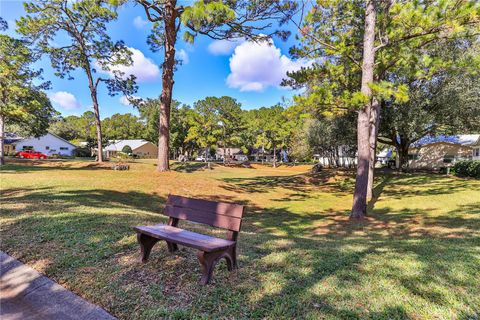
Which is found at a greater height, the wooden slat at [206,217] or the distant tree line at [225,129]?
the distant tree line at [225,129]

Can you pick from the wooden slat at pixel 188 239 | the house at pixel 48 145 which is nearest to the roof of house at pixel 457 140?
the wooden slat at pixel 188 239

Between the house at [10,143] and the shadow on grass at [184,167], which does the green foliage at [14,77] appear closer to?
the shadow on grass at [184,167]

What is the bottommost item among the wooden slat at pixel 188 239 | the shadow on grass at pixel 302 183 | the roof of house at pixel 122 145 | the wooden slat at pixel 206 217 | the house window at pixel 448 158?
the shadow on grass at pixel 302 183

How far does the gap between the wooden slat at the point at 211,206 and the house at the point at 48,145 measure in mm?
48884

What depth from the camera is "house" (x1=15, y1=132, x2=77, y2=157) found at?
1729 inches

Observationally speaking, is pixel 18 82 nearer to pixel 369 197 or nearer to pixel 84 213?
pixel 84 213

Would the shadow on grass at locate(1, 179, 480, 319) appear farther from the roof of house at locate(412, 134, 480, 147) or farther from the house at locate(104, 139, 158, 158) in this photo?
the house at locate(104, 139, 158, 158)

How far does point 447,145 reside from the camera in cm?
2748

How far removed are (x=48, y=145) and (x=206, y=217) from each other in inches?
2081

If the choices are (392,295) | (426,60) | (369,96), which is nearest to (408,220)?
(369,96)

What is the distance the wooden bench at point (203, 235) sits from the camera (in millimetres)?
2959

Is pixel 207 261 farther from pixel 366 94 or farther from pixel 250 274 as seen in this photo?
pixel 366 94

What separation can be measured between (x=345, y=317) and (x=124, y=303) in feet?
6.91

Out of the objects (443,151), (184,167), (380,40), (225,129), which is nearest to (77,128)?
(225,129)
